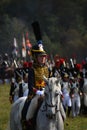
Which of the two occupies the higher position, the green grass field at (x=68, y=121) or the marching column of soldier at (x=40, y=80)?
the marching column of soldier at (x=40, y=80)

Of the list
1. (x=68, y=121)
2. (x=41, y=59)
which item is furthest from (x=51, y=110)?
(x=68, y=121)

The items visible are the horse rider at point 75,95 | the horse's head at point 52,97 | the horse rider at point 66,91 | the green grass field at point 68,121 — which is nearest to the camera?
the horse's head at point 52,97

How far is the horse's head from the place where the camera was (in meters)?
10.6

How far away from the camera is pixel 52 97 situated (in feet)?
34.9

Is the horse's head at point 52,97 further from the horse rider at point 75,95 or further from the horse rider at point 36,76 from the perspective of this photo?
the horse rider at point 75,95

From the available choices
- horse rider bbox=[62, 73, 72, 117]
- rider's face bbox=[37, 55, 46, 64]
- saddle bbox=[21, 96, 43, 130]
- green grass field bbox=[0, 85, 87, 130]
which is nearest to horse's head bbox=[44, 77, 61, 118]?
saddle bbox=[21, 96, 43, 130]

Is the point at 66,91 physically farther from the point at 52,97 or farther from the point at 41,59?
the point at 52,97

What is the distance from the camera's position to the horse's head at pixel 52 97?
418 inches

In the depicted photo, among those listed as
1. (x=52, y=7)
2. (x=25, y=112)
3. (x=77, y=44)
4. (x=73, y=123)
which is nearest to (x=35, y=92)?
(x=25, y=112)

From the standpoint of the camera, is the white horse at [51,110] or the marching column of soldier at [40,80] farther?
the marching column of soldier at [40,80]

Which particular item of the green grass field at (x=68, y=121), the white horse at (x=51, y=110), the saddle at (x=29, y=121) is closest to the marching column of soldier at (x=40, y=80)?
the saddle at (x=29, y=121)

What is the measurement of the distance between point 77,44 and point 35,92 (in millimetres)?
48966

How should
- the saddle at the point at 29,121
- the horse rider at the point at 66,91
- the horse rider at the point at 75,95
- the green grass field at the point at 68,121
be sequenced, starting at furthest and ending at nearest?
the horse rider at the point at 75,95, the horse rider at the point at 66,91, the green grass field at the point at 68,121, the saddle at the point at 29,121

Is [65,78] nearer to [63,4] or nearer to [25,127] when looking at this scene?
[25,127]
